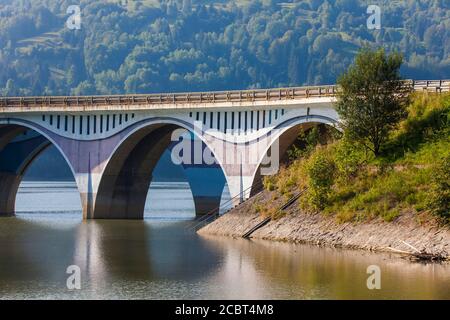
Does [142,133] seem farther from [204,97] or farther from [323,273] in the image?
[323,273]

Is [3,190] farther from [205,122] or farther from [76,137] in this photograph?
[205,122]

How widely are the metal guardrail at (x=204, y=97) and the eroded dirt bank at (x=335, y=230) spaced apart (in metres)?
8.57

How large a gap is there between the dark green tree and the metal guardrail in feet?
5.50

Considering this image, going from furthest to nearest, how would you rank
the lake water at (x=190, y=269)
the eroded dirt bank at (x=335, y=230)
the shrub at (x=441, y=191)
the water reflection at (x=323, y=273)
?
the eroded dirt bank at (x=335, y=230) < the shrub at (x=441, y=191) < the lake water at (x=190, y=269) < the water reflection at (x=323, y=273)

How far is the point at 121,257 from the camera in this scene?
190ft

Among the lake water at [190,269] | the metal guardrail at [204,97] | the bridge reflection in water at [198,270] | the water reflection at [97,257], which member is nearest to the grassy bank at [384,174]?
the metal guardrail at [204,97]

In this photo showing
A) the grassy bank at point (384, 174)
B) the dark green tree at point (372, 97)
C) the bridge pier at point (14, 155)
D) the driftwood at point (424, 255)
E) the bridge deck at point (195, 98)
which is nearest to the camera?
the driftwood at point (424, 255)

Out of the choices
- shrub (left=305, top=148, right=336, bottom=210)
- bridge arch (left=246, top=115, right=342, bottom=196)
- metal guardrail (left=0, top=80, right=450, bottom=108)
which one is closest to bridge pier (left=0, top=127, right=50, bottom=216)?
metal guardrail (left=0, top=80, right=450, bottom=108)

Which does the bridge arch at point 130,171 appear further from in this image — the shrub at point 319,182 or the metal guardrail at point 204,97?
the shrub at point 319,182

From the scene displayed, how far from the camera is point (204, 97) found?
80.1 m

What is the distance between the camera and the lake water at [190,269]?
4478 centimetres

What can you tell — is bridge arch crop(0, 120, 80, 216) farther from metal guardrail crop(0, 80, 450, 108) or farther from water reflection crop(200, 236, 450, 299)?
water reflection crop(200, 236, 450, 299)

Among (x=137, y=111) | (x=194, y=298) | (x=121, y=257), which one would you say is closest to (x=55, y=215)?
(x=137, y=111)

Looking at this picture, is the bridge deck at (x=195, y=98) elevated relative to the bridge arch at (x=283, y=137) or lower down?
elevated
